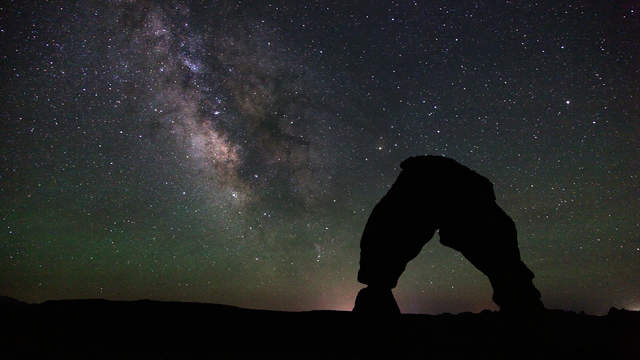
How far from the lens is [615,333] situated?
6.69 meters

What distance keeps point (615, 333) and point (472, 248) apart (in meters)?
3.82

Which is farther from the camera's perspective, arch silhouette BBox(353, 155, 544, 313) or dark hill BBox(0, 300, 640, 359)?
arch silhouette BBox(353, 155, 544, 313)

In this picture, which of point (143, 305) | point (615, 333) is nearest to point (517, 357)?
point (615, 333)

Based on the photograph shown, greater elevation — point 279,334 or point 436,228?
point 436,228

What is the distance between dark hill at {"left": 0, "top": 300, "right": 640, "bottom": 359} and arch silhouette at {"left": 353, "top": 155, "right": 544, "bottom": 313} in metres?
2.16

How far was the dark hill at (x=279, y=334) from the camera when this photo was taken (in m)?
5.10

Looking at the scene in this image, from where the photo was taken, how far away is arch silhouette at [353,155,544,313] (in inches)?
390

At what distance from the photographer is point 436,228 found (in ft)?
35.2

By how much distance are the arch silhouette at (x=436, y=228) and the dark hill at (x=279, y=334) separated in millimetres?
2162

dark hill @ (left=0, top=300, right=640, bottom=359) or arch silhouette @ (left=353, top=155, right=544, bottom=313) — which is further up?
arch silhouette @ (left=353, top=155, right=544, bottom=313)

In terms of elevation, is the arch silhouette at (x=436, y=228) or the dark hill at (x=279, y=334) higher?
the arch silhouette at (x=436, y=228)

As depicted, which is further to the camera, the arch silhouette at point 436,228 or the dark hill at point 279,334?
the arch silhouette at point 436,228

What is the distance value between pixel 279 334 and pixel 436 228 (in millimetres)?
6406

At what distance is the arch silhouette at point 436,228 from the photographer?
9906 mm
